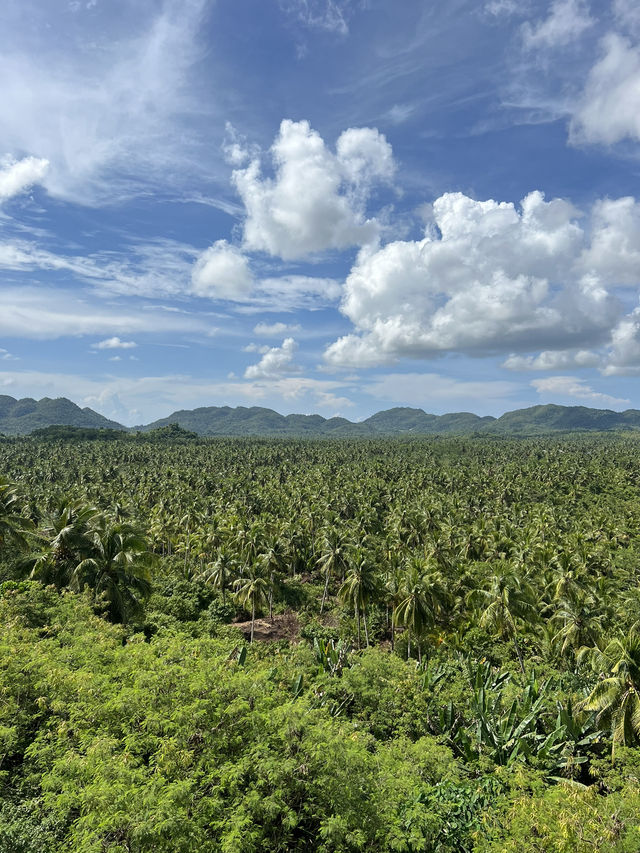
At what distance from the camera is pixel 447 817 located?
20.2m

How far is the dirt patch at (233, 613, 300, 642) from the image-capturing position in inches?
2453

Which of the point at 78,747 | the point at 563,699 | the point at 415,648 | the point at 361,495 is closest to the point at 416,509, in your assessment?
the point at 361,495

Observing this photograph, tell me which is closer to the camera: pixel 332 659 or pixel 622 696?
pixel 622 696

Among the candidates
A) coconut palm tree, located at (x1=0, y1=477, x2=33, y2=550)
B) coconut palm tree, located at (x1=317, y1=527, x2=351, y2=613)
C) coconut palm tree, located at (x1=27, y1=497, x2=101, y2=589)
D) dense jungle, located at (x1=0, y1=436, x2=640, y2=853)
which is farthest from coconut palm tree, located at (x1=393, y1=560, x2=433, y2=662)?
coconut palm tree, located at (x1=0, y1=477, x2=33, y2=550)

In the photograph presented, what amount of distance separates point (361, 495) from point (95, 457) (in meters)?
109

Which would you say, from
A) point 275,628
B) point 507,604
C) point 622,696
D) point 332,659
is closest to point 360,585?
point 332,659

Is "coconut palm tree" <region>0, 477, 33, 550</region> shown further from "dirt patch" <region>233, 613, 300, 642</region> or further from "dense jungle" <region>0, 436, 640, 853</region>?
"dirt patch" <region>233, 613, 300, 642</region>

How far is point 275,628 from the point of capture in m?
66.2

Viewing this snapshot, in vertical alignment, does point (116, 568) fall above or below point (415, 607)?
above

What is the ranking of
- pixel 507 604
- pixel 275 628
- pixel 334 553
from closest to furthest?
pixel 507 604, pixel 275 628, pixel 334 553

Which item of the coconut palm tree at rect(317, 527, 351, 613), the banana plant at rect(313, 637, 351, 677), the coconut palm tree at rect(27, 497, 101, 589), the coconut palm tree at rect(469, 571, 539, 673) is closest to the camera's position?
the coconut palm tree at rect(27, 497, 101, 589)

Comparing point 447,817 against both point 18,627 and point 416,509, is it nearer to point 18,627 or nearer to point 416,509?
point 18,627

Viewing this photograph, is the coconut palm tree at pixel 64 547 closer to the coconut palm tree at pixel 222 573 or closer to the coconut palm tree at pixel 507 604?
the coconut palm tree at pixel 222 573

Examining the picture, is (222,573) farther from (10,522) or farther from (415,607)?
(10,522)
